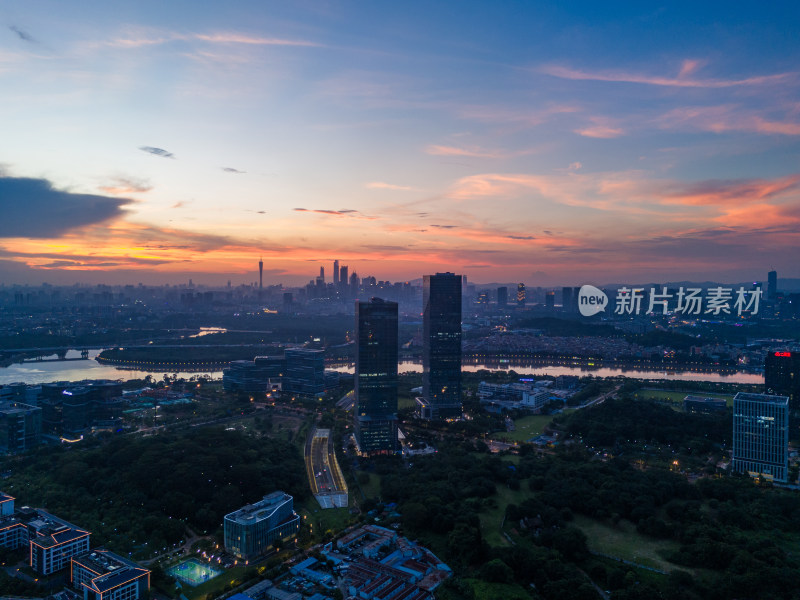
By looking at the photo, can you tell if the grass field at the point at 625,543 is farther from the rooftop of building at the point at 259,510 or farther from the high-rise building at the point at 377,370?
the high-rise building at the point at 377,370

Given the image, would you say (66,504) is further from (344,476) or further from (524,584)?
(524,584)

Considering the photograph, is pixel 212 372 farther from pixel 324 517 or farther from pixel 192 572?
pixel 192 572

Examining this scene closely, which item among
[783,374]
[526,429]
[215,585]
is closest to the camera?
[215,585]

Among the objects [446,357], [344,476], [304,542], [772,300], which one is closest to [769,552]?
[304,542]

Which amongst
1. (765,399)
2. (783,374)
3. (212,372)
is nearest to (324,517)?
(765,399)

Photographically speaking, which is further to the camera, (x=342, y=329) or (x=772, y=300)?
(x=772, y=300)

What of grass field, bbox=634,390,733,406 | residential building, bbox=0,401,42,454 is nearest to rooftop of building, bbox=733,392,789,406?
grass field, bbox=634,390,733,406
